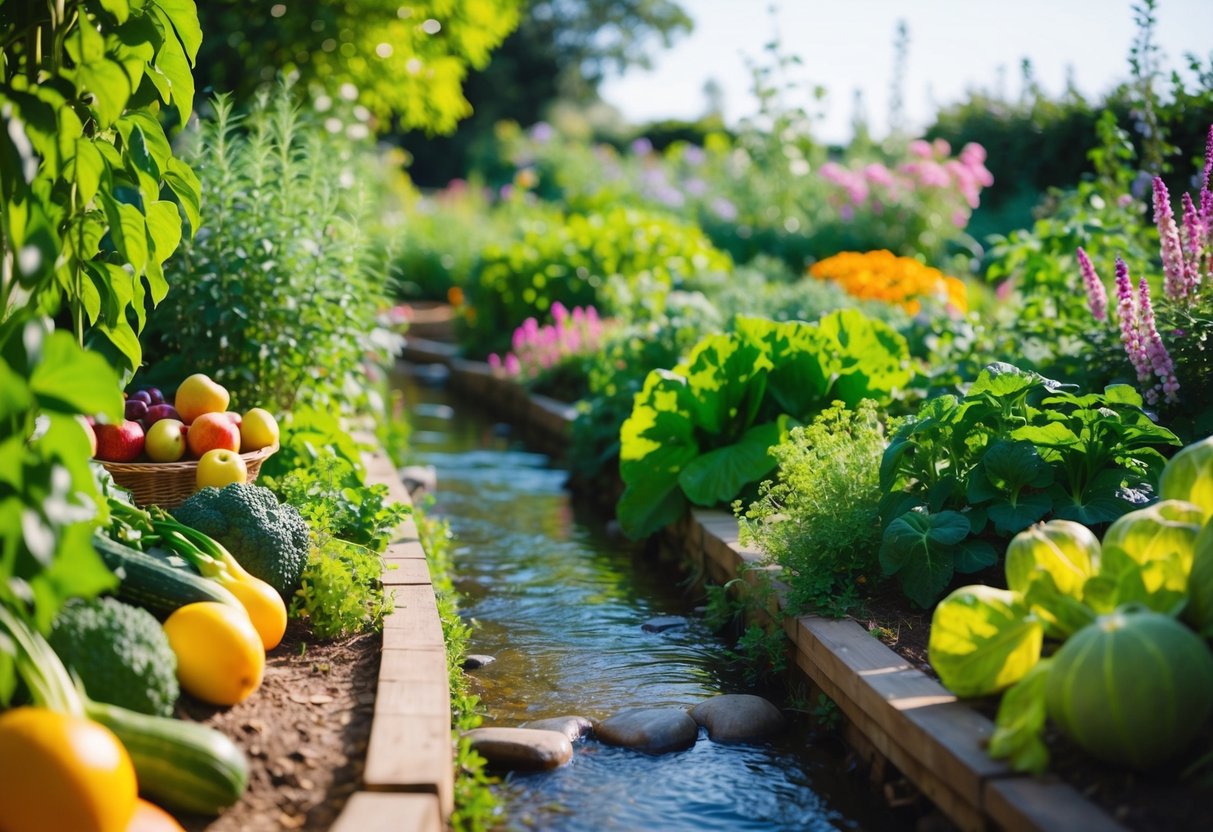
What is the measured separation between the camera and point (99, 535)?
2.73m

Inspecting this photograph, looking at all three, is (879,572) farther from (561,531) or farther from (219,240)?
(219,240)

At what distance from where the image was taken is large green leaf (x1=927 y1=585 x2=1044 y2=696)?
2.46 m

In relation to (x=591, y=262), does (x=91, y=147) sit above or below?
above

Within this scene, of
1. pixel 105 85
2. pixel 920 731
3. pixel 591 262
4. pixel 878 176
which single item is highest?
pixel 878 176

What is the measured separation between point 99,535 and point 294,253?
2.02 metres

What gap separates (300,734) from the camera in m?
2.54

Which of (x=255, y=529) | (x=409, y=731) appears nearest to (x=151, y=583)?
(x=255, y=529)

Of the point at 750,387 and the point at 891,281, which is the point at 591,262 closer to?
the point at 891,281

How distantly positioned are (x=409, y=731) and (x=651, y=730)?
825 mm

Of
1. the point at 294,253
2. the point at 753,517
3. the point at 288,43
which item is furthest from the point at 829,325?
the point at 288,43

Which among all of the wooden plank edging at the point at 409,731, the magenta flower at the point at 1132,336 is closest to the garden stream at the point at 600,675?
the wooden plank edging at the point at 409,731

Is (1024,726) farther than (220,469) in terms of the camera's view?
No

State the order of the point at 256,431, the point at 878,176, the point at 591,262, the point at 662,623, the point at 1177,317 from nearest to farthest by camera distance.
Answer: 1. the point at 1177,317
2. the point at 256,431
3. the point at 662,623
4. the point at 591,262
5. the point at 878,176

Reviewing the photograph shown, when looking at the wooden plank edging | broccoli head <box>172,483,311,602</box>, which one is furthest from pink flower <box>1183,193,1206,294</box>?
broccoli head <box>172,483,311,602</box>
